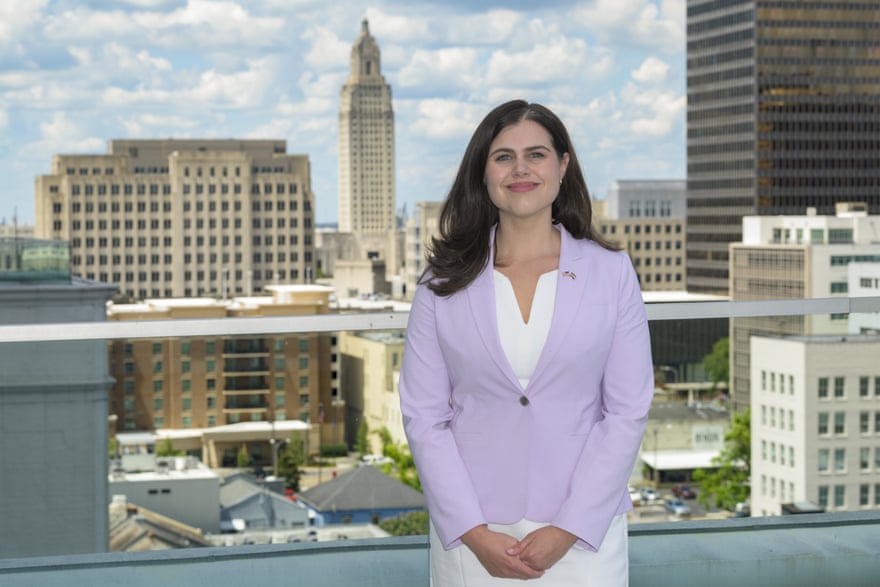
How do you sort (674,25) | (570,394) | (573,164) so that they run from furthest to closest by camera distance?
(674,25)
(573,164)
(570,394)

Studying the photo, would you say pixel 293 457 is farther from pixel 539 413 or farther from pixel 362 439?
pixel 539 413

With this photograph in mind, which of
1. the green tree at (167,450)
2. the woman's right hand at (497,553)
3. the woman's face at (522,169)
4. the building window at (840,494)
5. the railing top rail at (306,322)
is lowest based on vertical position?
the building window at (840,494)

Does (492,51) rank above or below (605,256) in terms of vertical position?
above

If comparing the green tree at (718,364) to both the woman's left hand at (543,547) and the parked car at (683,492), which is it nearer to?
the parked car at (683,492)

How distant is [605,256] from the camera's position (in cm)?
193

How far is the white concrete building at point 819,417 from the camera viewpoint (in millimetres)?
3361

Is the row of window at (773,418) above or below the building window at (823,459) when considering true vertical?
above

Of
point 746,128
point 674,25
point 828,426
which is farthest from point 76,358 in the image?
point 674,25

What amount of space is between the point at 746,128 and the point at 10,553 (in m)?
86.8

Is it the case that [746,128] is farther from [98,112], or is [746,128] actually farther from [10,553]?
[10,553]

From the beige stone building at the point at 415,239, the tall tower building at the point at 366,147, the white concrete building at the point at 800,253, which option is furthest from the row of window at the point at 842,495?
the tall tower building at the point at 366,147

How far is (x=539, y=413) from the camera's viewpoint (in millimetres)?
1848

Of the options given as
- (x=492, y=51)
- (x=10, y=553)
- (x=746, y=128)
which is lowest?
(x=10, y=553)

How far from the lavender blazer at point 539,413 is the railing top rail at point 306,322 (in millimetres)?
1116
